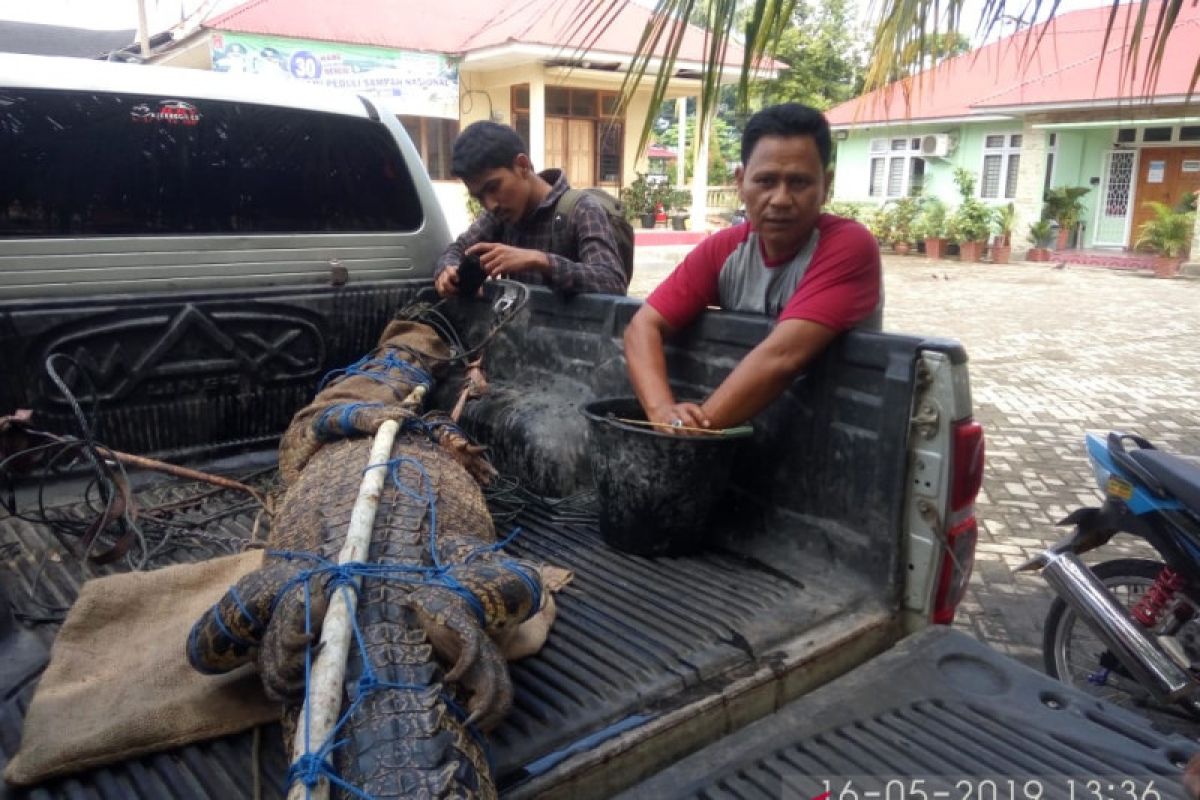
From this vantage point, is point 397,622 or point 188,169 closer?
point 397,622

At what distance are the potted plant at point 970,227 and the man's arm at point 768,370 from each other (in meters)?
19.7

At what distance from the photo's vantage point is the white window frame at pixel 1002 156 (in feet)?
72.3

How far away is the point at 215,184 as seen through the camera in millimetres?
3547

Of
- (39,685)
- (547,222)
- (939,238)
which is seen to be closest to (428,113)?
(939,238)

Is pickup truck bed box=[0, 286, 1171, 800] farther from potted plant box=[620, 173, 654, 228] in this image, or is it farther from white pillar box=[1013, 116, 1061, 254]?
white pillar box=[1013, 116, 1061, 254]

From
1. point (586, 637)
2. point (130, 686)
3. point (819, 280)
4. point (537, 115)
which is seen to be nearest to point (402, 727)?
point (586, 637)

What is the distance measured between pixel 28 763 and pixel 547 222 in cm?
315

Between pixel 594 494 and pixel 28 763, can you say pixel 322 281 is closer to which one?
pixel 594 494

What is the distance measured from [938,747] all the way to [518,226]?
10.6 ft

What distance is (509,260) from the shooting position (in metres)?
3.72

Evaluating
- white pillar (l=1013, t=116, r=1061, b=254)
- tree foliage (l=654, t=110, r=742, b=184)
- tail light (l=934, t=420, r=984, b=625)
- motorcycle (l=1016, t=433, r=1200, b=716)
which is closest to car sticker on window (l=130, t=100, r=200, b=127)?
tail light (l=934, t=420, r=984, b=625)

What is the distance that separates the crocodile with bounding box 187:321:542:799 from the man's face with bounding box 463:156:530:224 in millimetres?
1715

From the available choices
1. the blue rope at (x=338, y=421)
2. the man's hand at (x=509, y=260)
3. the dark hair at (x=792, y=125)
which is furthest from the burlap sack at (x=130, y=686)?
the dark hair at (x=792, y=125)

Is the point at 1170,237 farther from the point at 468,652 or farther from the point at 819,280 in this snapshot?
the point at 468,652
